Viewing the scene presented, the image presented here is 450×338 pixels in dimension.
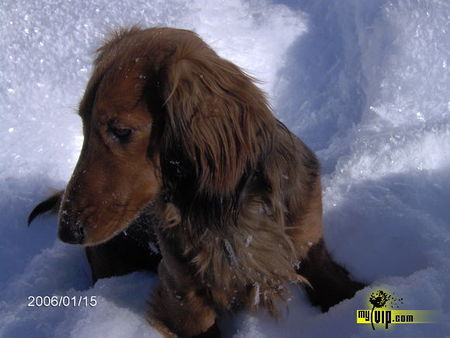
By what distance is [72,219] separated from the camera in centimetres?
121

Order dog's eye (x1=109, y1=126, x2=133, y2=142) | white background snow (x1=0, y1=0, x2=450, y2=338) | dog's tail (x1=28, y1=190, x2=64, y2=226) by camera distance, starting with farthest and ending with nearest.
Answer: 1. dog's tail (x1=28, y1=190, x2=64, y2=226)
2. white background snow (x1=0, y1=0, x2=450, y2=338)
3. dog's eye (x1=109, y1=126, x2=133, y2=142)

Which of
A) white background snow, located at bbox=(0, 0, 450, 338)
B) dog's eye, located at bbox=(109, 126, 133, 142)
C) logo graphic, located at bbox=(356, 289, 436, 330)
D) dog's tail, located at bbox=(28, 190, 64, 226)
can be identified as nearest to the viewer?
dog's eye, located at bbox=(109, 126, 133, 142)

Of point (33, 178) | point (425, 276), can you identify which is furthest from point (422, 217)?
point (33, 178)

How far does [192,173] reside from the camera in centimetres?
124

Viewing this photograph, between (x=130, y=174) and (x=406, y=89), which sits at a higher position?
(x=406, y=89)

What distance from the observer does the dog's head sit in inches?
46.2

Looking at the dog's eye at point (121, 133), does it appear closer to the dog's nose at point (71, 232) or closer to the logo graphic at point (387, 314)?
the dog's nose at point (71, 232)

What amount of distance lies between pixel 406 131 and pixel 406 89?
0.22 meters

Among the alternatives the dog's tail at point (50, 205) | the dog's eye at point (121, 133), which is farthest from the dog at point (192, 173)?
the dog's tail at point (50, 205)

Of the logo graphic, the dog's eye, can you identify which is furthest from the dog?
the logo graphic

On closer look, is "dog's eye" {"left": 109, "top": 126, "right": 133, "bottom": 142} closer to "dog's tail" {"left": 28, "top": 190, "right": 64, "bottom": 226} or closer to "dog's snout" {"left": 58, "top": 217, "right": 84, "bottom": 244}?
"dog's snout" {"left": 58, "top": 217, "right": 84, "bottom": 244}

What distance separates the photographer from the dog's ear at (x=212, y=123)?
3.90 ft

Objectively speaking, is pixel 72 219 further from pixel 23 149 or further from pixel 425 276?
pixel 23 149

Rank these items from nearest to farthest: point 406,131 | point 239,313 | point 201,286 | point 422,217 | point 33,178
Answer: point 201,286 → point 239,313 → point 422,217 → point 406,131 → point 33,178
